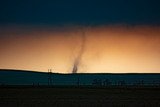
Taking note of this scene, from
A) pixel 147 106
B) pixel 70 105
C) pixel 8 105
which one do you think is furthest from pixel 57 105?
pixel 147 106

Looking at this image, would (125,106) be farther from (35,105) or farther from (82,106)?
(35,105)

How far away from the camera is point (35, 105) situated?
54.5m

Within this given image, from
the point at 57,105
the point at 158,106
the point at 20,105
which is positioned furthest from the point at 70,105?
the point at 158,106

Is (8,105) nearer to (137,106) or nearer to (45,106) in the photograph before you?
(45,106)

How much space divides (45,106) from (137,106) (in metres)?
9.22

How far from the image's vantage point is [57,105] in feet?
179

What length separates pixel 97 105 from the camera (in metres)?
54.4

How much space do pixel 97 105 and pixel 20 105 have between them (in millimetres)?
7779

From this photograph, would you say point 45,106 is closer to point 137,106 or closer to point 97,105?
point 97,105

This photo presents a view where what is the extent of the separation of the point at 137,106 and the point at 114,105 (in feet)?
8.06

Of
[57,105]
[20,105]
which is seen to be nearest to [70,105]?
[57,105]

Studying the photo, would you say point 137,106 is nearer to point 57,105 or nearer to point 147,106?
point 147,106

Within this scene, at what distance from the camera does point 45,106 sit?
53188 mm

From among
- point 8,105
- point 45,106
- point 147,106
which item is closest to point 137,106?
point 147,106
